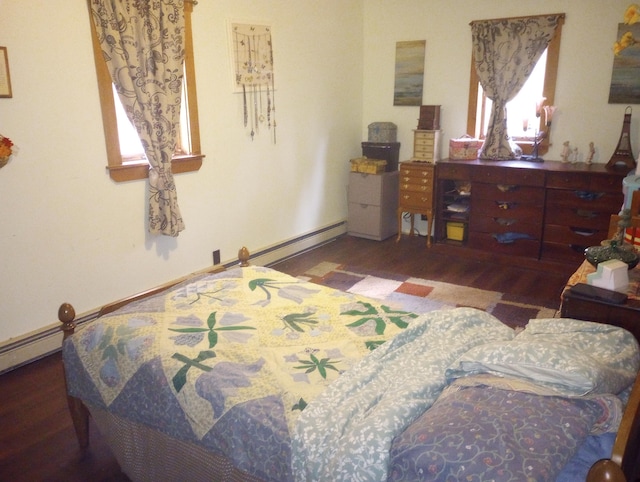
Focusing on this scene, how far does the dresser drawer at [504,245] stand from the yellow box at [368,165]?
3.60 ft

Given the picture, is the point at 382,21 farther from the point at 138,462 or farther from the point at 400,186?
A: the point at 138,462

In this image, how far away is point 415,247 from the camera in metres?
5.02

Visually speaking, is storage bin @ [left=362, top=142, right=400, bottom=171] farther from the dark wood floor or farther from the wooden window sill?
the wooden window sill

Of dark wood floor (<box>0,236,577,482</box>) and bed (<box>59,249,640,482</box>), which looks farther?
dark wood floor (<box>0,236,577,482</box>)

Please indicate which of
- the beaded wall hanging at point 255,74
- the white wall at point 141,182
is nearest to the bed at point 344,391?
the white wall at point 141,182

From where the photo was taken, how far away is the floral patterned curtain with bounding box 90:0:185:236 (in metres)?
2.99

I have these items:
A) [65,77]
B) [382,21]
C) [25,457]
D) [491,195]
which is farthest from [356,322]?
[382,21]

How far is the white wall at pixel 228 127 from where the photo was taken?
9.12ft

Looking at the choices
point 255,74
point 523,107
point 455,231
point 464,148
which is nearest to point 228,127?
point 255,74

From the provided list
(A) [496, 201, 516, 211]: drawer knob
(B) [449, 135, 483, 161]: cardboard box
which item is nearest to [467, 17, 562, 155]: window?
(B) [449, 135, 483, 161]: cardboard box

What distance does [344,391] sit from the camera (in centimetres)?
153

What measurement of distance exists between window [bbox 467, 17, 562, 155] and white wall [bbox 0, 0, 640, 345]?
8cm

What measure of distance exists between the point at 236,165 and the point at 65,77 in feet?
4.81

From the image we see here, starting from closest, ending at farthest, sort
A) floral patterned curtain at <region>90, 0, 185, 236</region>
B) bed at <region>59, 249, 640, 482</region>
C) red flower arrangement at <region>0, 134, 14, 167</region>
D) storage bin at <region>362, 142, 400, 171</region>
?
bed at <region>59, 249, 640, 482</region>, red flower arrangement at <region>0, 134, 14, 167</region>, floral patterned curtain at <region>90, 0, 185, 236</region>, storage bin at <region>362, 142, 400, 171</region>
